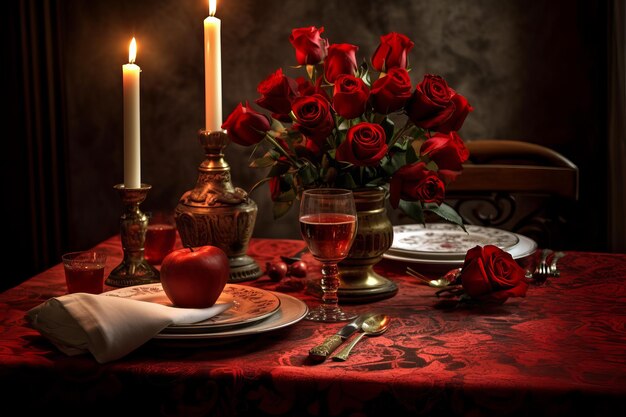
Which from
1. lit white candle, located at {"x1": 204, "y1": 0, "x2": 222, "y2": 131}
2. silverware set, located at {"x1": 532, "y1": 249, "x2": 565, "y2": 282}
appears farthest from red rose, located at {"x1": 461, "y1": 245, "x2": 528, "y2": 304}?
lit white candle, located at {"x1": 204, "y1": 0, "x2": 222, "y2": 131}

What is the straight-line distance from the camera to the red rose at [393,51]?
1374 mm

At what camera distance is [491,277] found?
4.17 ft

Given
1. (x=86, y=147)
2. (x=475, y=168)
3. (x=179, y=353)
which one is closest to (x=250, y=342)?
(x=179, y=353)

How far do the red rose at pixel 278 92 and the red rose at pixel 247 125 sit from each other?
1.0 inches

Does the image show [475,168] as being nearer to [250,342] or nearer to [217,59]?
[217,59]

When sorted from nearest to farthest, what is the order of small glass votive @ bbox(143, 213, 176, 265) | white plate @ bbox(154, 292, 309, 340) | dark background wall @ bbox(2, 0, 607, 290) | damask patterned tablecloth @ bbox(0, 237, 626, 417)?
damask patterned tablecloth @ bbox(0, 237, 626, 417)
white plate @ bbox(154, 292, 309, 340)
small glass votive @ bbox(143, 213, 176, 265)
dark background wall @ bbox(2, 0, 607, 290)

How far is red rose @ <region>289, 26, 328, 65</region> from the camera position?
4.56 ft

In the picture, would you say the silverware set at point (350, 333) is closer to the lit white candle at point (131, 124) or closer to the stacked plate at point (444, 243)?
the stacked plate at point (444, 243)

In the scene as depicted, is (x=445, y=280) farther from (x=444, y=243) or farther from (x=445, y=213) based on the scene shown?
(x=444, y=243)

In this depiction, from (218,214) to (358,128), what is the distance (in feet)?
1.14

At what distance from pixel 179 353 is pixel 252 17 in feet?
8.25

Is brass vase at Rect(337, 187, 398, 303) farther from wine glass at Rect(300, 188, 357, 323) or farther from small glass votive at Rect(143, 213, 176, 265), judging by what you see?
small glass votive at Rect(143, 213, 176, 265)

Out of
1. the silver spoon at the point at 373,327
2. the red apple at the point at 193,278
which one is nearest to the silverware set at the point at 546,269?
the silver spoon at the point at 373,327

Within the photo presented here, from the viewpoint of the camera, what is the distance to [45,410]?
1.03 m
